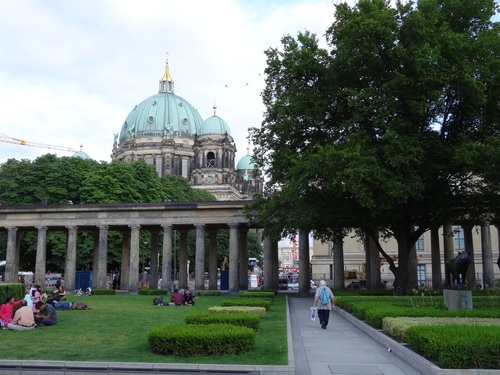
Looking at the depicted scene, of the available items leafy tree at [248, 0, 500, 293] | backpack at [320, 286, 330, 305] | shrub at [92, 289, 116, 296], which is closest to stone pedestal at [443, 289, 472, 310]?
backpack at [320, 286, 330, 305]

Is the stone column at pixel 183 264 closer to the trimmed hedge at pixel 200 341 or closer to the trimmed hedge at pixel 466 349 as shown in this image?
the trimmed hedge at pixel 200 341

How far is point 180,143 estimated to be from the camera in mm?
169750

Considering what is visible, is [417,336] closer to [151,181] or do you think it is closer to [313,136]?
[313,136]

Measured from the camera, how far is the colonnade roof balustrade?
187 ft

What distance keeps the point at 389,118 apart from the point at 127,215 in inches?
1261

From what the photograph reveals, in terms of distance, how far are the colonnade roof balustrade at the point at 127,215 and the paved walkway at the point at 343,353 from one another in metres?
32.4

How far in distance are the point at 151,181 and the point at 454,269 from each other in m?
68.2

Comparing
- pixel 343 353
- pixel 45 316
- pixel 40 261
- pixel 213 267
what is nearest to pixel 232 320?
pixel 343 353

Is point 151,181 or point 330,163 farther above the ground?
point 151,181

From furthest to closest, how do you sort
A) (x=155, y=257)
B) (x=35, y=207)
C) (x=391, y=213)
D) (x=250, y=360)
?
(x=155, y=257) → (x=35, y=207) → (x=391, y=213) → (x=250, y=360)

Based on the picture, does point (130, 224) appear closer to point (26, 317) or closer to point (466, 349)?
point (26, 317)

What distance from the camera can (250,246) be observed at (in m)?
130

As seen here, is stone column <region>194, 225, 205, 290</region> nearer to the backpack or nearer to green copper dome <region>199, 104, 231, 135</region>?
the backpack

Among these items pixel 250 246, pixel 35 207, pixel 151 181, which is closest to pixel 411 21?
pixel 35 207
